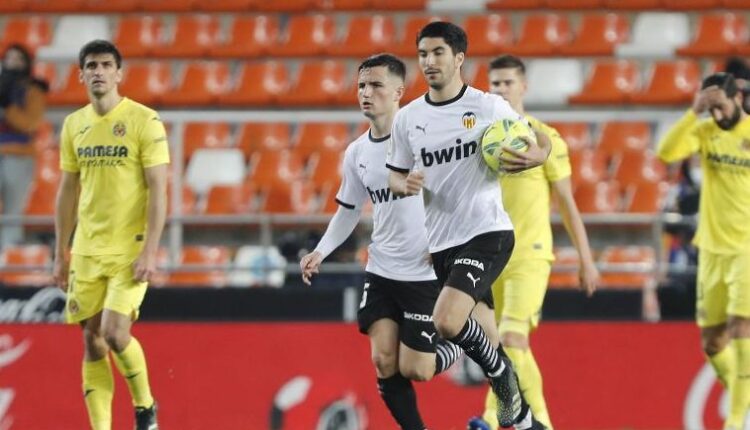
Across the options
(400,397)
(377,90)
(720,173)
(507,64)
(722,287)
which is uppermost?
(507,64)

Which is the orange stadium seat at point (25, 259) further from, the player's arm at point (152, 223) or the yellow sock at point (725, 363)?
the yellow sock at point (725, 363)

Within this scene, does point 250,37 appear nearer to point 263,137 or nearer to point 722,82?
point 263,137

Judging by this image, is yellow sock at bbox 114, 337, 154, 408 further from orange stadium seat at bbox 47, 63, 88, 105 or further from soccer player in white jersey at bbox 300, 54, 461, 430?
orange stadium seat at bbox 47, 63, 88, 105

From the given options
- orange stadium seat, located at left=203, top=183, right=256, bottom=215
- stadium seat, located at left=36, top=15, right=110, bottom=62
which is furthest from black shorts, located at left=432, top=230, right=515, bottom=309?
stadium seat, located at left=36, top=15, right=110, bottom=62

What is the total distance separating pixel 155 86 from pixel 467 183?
10553 millimetres

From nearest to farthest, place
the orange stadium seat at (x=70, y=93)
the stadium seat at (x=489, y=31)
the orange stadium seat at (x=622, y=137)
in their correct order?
the orange stadium seat at (x=622, y=137)
the orange stadium seat at (x=70, y=93)
the stadium seat at (x=489, y=31)

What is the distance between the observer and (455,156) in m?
7.88

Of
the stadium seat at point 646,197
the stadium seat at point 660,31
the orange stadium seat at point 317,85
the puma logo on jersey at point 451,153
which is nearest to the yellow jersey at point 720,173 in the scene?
the puma logo on jersey at point 451,153

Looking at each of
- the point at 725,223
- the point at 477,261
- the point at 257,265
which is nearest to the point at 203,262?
the point at 257,265

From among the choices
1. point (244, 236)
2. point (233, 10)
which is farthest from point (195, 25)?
point (244, 236)

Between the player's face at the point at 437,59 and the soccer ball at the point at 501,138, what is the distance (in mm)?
398

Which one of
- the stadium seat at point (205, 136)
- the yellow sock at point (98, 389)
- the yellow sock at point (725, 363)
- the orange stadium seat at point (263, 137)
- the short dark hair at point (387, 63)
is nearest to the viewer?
the short dark hair at point (387, 63)

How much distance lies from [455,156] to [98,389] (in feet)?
9.51

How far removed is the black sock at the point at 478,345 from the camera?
25.4 feet
